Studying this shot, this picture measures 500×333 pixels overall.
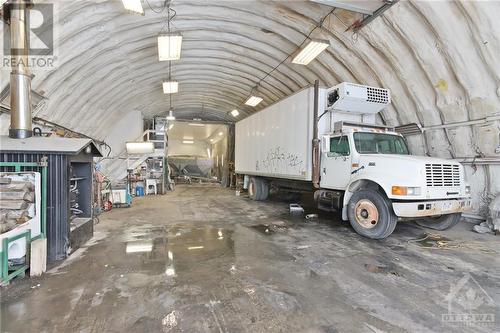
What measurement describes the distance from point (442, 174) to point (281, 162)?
13.7 ft

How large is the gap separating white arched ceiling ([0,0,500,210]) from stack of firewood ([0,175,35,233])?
3.20 meters

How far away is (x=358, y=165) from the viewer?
227 inches

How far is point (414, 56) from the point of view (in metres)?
5.92

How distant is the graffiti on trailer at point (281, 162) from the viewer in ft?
24.4

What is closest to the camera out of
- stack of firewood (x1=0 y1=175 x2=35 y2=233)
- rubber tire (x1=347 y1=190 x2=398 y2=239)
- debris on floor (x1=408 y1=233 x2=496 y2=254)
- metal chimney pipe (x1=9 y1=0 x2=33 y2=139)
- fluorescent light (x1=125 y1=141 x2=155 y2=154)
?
stack of firewood (x1=0 y1=175 x2=35 y2=233)

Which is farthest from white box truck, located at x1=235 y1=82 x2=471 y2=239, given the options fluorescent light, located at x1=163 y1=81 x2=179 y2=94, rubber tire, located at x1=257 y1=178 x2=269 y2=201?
fluorescent light, located at x1=163 y1=81 x2=179 y2=94

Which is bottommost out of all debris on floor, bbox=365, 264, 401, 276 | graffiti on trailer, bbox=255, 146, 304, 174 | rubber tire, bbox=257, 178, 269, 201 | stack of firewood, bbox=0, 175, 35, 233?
debris on floor, bbox=365, 264, 401, 276

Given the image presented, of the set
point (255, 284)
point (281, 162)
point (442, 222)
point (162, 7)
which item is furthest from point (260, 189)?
point (255, 284)

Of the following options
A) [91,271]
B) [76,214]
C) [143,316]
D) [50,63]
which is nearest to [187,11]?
[50,63]

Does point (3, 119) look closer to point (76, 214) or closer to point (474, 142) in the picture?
point (76, 214)

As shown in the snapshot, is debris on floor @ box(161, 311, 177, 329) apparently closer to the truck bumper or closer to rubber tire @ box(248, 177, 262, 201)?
the truck bumper

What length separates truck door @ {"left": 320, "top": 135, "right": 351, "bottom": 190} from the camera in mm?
6055

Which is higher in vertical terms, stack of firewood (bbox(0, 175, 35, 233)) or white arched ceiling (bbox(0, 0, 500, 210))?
white arched ceiling (bbox(0, 0, 500, 210))

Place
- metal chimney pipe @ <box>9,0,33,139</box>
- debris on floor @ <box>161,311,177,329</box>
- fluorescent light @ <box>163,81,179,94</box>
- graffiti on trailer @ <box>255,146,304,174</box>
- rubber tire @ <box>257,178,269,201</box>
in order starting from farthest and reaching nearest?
rubber tire @ <box>257,178,269,201</box>, fluorescent light @ <box>163,81,179,94</box>, graffiti on trailer @ <box>255,146,304,174</box>, metal chimney pipe @ <box>9,0,33,139</box>, debris on floor @ <box>161,311,177,329</box>
